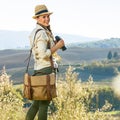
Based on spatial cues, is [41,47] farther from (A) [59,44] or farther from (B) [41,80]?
(B) [41,80]

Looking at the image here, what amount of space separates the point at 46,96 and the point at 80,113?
3897 millimetres

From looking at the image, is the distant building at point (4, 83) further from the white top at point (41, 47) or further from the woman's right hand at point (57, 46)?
the woman's right hand at point (57, 46)

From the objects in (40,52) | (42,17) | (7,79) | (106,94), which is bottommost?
(106,94)

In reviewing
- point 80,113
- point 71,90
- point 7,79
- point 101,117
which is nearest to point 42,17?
point 7,79

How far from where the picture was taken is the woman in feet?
21.4

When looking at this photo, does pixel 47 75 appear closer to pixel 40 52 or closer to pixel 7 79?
pixel 40 52

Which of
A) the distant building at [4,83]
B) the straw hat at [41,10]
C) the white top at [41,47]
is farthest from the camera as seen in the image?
the distant building at [4,83]

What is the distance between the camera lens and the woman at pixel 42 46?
652cm

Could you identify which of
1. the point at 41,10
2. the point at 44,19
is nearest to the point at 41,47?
the point at 44,19

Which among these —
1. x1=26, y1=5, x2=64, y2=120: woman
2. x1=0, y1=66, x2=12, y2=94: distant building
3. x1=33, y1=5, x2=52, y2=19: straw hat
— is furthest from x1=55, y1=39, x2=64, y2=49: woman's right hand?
x1=0, y1=66, x2=12, y2=94: distant building

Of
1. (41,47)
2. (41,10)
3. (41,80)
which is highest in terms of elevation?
(41,10)

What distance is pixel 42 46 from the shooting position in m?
6.50

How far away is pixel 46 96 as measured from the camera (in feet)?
21.4

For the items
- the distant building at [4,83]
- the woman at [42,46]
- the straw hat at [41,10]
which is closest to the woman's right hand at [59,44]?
the woman at [42,46]
